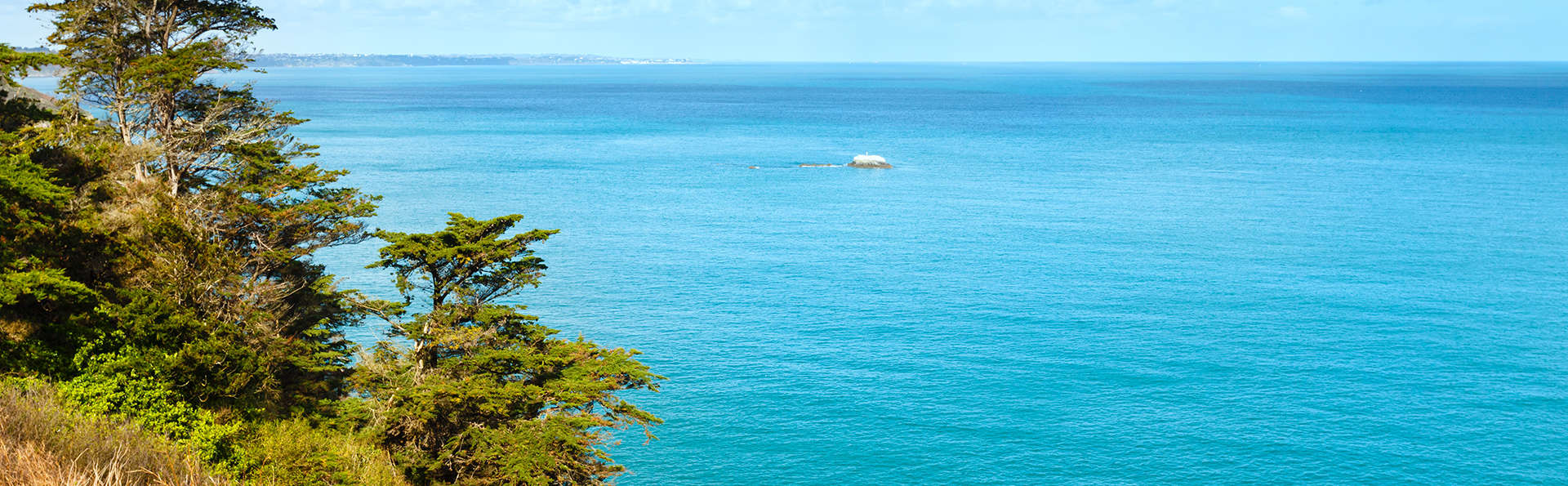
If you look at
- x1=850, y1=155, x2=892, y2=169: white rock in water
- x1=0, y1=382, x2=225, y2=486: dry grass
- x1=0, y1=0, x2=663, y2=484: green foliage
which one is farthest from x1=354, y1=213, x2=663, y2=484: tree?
x1=850, y1=155, x2=892, y2=169: white rock in water

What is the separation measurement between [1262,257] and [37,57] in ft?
230

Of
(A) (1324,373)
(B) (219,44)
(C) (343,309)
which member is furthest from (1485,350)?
(B) (219,44)

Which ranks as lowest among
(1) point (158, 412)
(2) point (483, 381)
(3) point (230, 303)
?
(1) point (158, 412)

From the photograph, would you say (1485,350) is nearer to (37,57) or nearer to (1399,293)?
(1399,293)

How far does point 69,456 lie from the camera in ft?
47.9

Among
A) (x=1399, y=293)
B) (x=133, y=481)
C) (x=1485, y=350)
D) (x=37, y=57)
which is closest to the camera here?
(x=133, y=481)

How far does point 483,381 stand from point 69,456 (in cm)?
1205

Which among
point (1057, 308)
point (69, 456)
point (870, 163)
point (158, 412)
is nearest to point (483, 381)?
point (158, 412)

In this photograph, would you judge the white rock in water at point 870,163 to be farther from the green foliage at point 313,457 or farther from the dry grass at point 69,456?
the dry grass at point 69,456

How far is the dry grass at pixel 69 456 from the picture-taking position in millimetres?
11938

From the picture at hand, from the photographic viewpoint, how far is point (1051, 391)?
48.9m

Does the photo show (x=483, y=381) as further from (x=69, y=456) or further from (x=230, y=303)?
(x=69, y=456)

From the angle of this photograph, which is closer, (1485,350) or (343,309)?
(343,309)

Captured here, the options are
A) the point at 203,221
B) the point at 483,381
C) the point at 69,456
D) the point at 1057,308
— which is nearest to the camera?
the point at 69,456
